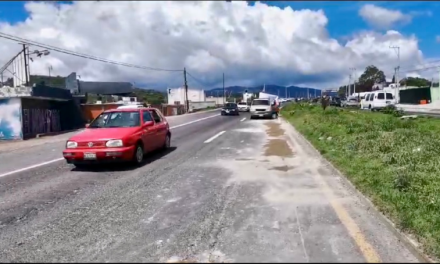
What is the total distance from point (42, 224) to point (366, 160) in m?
6.99

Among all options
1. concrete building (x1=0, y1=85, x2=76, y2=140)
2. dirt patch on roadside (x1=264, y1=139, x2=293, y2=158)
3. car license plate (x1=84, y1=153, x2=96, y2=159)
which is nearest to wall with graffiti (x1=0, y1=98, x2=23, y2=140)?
concrete building (x1=0, y1=85, x2=76, y2=140)

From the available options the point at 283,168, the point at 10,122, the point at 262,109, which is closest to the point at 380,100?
the point at 262,109

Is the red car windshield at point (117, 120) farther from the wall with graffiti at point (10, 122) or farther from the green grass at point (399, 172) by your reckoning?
the wall with graffiti at point (10, 122)

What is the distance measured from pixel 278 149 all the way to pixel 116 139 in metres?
5.88

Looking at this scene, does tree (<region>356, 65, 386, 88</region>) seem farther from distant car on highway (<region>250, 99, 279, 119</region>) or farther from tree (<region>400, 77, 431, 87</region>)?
distant car on highway (<region>250, 99, 279, 119</region>)

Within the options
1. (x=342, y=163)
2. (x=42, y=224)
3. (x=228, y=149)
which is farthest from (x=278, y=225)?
(x=228, y=149)

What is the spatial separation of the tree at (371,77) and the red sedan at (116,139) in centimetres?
10388

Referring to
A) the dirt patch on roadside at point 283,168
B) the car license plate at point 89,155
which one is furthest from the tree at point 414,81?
the car license plate at point 89,155

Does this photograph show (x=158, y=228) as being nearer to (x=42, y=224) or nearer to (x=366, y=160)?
(x=42, y=224)

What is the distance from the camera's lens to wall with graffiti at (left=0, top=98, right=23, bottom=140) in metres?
26.1

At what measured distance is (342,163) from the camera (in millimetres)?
9977

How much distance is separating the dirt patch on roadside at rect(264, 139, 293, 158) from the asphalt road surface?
227 cm

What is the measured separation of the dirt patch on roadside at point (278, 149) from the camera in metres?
13.2

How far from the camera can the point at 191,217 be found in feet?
20.0
